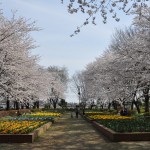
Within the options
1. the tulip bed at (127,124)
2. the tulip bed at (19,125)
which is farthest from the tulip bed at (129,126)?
the tulip bed at (19,125)

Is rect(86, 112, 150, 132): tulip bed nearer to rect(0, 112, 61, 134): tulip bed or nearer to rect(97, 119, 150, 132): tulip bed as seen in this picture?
rect(97, 119, 150, 132): tulip bed

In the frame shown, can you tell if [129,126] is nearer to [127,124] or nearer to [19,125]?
[127,124]

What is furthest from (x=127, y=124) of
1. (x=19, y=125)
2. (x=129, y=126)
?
(x=19, y=125)

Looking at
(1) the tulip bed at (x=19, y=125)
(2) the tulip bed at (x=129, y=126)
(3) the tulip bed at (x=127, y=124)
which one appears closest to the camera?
(1) the tulip bed at (x=19, y=125)

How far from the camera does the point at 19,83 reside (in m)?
22.1

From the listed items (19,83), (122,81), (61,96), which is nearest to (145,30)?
(122,81)

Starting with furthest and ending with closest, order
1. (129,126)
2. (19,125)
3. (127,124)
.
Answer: (127,124) → (19,125) → (129,126)

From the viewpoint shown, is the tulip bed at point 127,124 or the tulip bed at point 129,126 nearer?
the tulip bed at point 129,126

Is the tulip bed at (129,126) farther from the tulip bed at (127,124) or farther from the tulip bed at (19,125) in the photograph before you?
the tulip bed at (19,125)

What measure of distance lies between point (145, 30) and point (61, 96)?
70.8 m

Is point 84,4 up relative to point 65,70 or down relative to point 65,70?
down

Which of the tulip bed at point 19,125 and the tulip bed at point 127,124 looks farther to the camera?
the tulip bed at point 127,124

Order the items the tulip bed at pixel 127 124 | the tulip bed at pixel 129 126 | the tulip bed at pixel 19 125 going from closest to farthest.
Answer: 1. the tulip bed at pixel 19 125
2. the tulip bed at pixel 129 126
3. the tulip bed at pixel 127 124

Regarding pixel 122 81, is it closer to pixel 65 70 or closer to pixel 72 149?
pixel 72 149
